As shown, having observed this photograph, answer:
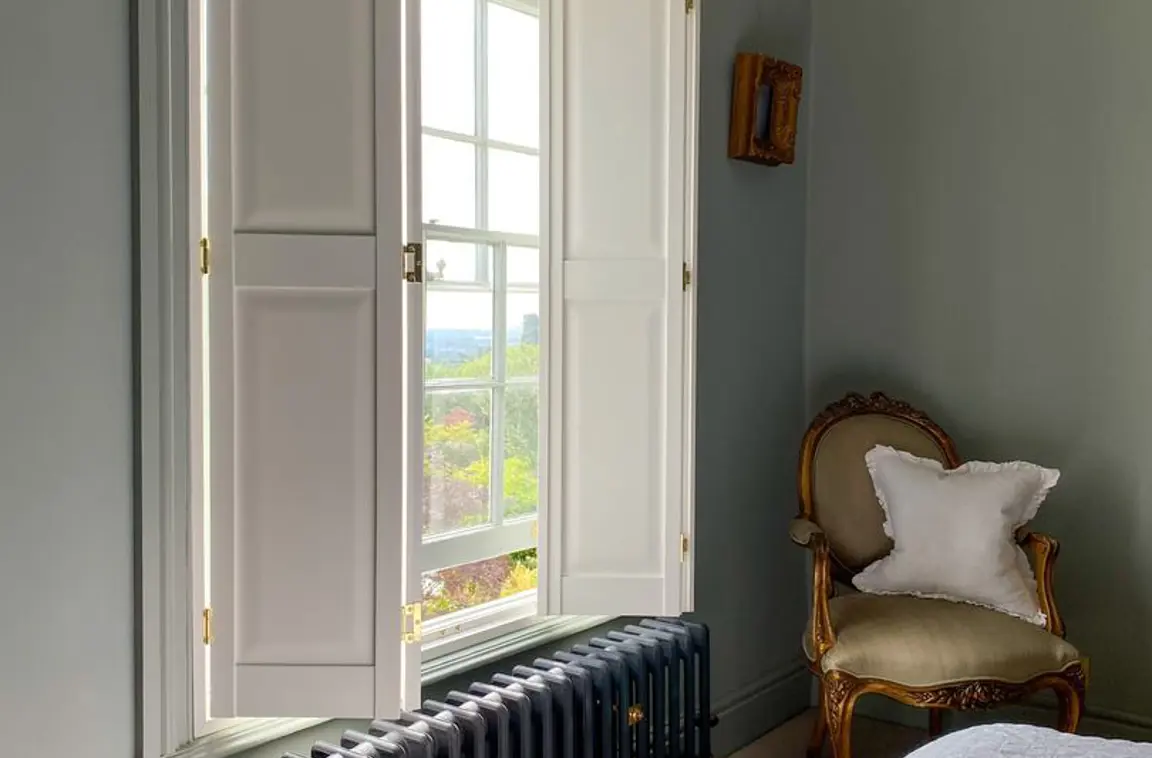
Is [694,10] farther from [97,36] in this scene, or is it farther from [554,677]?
[554,677]

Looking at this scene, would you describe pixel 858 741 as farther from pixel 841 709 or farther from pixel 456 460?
pixel 456 460

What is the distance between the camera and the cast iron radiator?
2.20 m

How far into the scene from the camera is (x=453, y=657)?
261 centimetres

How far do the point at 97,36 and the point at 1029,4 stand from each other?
2.72 meters

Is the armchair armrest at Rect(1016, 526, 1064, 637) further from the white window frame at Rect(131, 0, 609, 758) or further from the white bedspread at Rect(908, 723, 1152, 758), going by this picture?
the white window frame at Rect(131, 0, 609, 758)

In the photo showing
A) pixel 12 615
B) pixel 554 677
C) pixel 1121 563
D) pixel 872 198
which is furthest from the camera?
pixel 872 198

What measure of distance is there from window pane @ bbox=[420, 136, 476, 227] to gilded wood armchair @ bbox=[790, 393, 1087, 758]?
1.28 m

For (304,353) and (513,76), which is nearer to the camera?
(304,353)

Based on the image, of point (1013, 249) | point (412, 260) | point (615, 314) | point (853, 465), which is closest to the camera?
point (412, 260)

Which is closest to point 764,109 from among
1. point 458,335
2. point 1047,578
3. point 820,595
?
point 458,335

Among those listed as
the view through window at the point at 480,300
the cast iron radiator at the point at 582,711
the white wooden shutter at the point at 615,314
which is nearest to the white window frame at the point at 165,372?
the cast iron radiator at the point at 582,711

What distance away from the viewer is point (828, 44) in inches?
146

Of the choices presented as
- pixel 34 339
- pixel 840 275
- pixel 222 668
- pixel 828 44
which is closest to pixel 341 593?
pixel 222 668

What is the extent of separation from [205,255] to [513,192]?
111 centimetres
